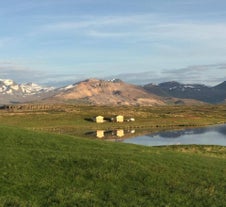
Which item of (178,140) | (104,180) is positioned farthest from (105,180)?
(178,140)

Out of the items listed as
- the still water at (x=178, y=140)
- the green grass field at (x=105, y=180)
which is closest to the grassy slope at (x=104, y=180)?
the green grass field at (x=105, y=180)

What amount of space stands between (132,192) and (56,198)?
5.59 m

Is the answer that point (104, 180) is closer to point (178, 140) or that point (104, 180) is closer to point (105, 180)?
point (105, 180)

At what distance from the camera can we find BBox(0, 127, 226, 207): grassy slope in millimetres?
26766

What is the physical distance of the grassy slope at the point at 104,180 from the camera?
26766 mm

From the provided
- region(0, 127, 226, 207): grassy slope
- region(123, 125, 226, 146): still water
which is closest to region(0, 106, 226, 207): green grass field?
region(0, 127, 226, 207): grassy slope

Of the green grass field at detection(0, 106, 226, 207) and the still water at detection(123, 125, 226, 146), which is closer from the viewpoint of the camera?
the green grass field at detection(0, 106, 226, 207)

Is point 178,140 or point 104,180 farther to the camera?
point 178,140

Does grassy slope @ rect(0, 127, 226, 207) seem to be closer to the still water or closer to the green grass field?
the green grass field

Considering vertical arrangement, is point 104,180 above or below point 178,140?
above

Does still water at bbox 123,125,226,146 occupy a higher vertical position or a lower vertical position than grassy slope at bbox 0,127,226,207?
lower

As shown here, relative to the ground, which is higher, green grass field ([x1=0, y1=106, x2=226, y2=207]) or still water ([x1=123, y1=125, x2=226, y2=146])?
green grass field ([x1=0, y1=106, x2=226, y2=207])

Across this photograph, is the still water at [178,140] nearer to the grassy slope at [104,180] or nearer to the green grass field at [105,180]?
the green grass field at [105,180]

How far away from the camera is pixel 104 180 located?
A: 31297 millimetres
